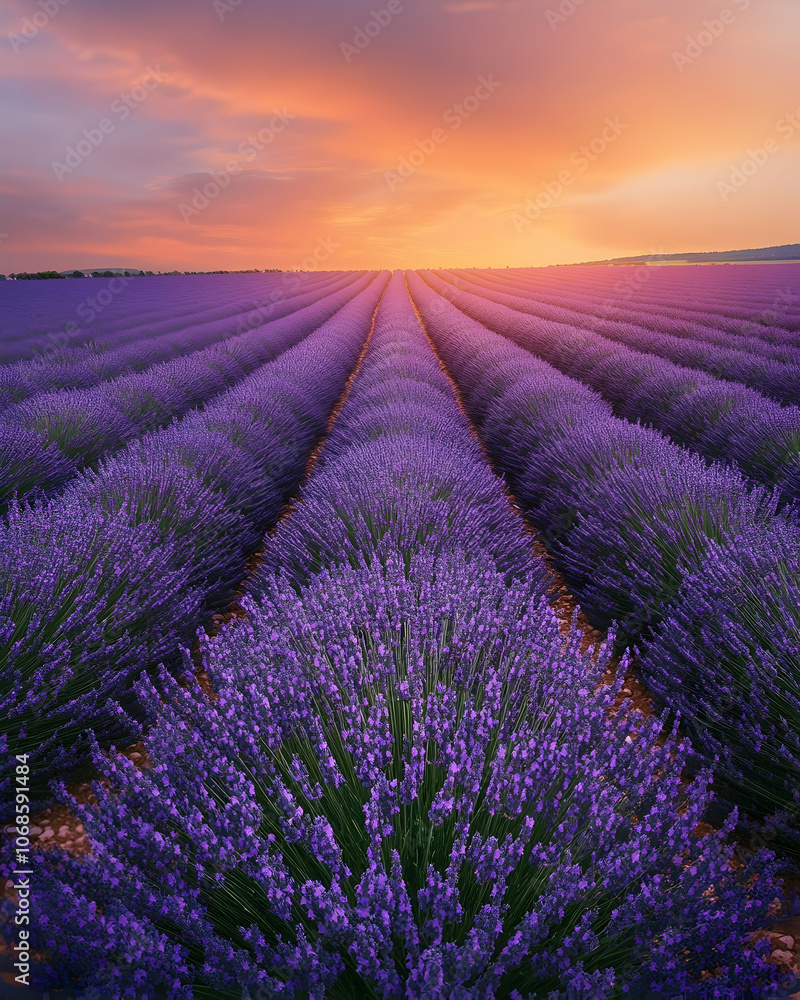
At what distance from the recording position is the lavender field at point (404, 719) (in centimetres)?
96

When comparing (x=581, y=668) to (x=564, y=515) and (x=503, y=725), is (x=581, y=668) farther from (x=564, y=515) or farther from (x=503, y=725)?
(x=564, y=515)

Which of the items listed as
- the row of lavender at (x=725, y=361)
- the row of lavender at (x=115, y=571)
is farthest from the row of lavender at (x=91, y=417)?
the row of lavender at (x=725, y=361)

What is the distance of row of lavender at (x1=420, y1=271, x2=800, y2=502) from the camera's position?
3926 mm

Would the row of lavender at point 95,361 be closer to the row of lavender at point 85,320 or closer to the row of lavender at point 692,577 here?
the row of lavender at point 85,320

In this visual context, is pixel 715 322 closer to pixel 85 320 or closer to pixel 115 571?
pixel 115 571

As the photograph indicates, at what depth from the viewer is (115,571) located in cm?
234

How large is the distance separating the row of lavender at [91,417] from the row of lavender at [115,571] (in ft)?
2.17

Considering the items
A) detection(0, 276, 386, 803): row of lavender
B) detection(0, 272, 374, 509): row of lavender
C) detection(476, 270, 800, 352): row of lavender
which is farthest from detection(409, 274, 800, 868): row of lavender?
detection(476, 270, 800, 352): row of lavender

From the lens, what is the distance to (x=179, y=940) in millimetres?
1105

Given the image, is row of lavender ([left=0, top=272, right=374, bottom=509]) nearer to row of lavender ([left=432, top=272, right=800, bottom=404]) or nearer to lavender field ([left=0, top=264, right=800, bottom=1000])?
lavender field ([left=0, top=264, right=800, bottom=1000])

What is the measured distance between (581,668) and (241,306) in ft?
57.9

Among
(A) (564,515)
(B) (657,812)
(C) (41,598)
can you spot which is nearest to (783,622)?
(B) (657,812)

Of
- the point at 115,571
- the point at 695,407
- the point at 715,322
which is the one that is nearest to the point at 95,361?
the point at 115,571

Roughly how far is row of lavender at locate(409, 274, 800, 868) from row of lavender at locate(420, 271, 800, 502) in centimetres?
56
